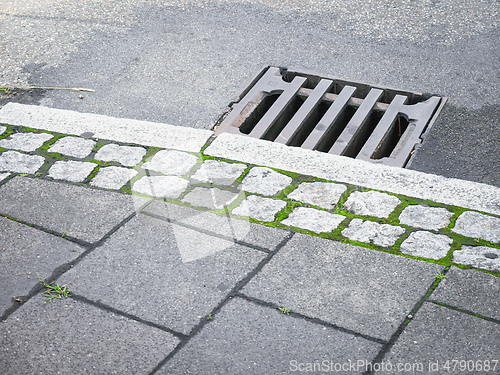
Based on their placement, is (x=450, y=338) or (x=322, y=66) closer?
(x=450, y=338)

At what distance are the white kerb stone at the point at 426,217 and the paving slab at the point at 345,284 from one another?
0.80 ft

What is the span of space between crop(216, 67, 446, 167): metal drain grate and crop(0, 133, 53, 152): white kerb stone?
1032 millimetres

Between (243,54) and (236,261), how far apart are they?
6.90 ft

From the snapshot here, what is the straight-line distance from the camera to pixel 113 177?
2.86 meters

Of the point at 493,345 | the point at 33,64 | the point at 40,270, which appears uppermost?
the point at 33,64

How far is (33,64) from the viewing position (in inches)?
159

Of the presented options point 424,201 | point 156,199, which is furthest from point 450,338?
point 156,199

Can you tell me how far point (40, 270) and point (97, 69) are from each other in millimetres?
2008

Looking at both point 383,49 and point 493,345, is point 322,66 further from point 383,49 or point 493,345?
point 493,345

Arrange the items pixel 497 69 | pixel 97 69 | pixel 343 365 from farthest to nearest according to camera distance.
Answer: pixel 97 69 → pixel 497 69 → pixel 343 365

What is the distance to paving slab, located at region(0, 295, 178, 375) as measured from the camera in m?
1.92

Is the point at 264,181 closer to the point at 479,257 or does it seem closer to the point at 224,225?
the point at 224,225

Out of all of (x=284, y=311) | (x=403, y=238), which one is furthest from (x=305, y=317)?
(x=403, y=238)

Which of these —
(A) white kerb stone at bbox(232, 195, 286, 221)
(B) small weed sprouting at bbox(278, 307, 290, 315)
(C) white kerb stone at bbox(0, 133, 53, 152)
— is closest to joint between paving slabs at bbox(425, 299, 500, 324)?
(B) small weed sprouting at bbox(278, 307, 290, 315)
